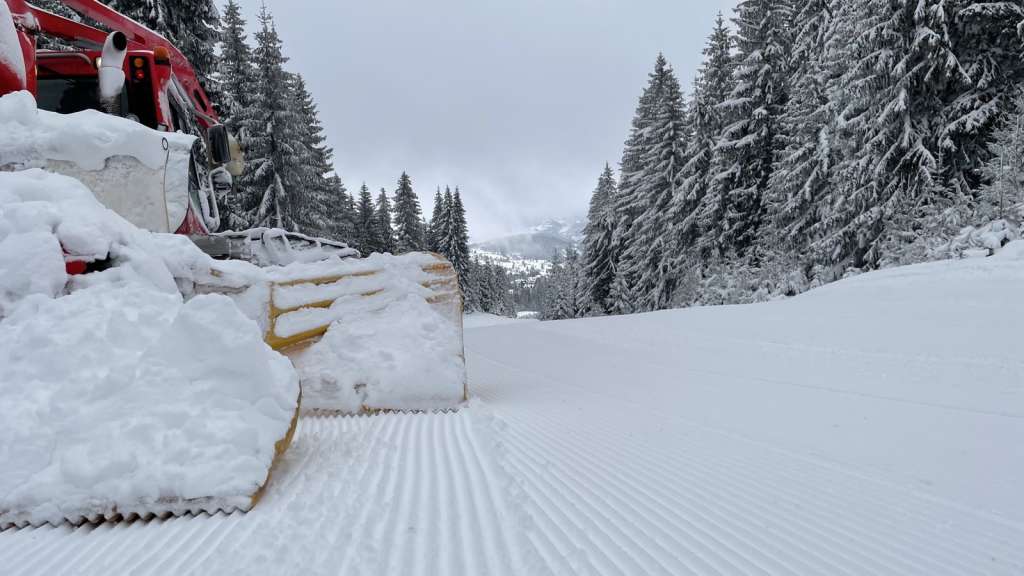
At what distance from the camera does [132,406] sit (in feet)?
7.41

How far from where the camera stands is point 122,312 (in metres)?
2.68

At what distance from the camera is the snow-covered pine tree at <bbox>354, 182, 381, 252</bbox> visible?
3881 centimetres

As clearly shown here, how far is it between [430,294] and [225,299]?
2.69 metres

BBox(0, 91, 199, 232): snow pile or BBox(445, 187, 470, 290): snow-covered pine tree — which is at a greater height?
BBox(445, 187, 470, 290): snow-covered pine tree

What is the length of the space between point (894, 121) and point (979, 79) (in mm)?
1824

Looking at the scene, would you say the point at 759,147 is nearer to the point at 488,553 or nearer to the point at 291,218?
the point at 291,218

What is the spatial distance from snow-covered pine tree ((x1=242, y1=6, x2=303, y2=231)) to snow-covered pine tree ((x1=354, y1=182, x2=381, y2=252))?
1644 cm

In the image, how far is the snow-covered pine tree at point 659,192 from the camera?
24.5 meters

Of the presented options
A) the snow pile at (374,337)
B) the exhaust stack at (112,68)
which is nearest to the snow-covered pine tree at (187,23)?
the exhaust stack at (112,68)

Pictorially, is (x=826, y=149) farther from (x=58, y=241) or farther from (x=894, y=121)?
(x=58, y=241)

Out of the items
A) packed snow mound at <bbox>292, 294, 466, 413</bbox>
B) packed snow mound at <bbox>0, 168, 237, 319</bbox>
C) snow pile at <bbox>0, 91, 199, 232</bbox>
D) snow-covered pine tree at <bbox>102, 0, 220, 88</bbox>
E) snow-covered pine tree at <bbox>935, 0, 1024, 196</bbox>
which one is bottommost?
packed snow mound at <bbox>292, 294, 466, 413</bbox>

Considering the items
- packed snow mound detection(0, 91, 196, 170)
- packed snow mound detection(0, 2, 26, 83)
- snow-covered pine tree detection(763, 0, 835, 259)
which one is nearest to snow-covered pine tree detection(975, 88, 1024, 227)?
snow-covered pine tree detection(763, 0, 835, 259)

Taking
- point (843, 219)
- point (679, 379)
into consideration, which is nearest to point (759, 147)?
point (843, 219)

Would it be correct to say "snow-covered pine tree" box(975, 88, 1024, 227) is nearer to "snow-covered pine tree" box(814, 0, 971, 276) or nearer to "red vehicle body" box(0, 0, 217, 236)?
"snow-covered pine tree" box(814, 0, 971, 276)
